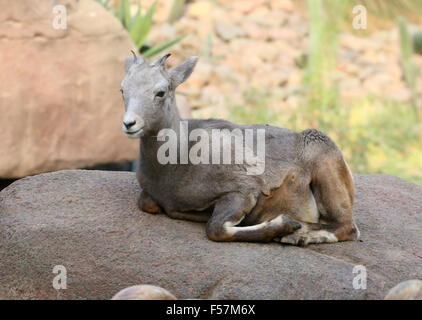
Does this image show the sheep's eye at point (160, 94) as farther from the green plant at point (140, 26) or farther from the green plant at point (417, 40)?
the green plant at point (417, 40)

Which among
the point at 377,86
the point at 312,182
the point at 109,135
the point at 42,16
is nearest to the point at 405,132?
the point at 377,86

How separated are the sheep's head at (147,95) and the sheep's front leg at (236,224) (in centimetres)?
76

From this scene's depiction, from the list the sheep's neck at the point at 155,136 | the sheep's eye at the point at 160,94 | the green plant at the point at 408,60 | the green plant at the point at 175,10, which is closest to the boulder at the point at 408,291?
the sheep's neck at the point at 155,136

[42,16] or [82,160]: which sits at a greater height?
[42,16]

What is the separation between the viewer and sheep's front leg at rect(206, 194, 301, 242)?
623 centimetres

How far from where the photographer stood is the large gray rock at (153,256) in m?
5.96

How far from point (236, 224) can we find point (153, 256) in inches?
26.0

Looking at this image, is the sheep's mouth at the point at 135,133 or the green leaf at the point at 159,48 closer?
the sheep's mouth at the point at 135,133

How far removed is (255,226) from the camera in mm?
6289

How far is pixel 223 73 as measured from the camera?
14695 mm

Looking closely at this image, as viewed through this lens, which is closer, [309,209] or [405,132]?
[309,209]

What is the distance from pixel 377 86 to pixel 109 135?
21.6 feet
